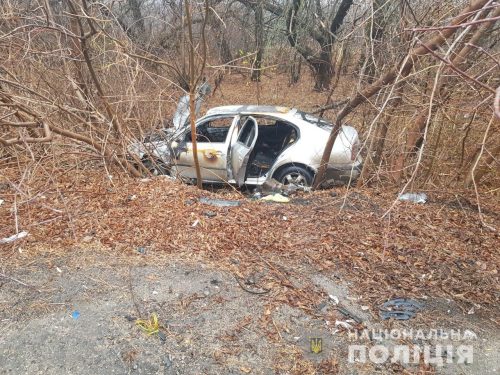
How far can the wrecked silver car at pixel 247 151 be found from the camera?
6.25 meters

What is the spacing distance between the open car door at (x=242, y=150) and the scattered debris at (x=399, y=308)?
3.80 m

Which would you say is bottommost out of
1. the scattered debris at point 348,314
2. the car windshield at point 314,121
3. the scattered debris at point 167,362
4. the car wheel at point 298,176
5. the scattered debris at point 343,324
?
the scattered debris at point 167,362

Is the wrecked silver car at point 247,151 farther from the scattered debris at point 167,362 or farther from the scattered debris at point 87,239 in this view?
the scattered debris at point 167,362

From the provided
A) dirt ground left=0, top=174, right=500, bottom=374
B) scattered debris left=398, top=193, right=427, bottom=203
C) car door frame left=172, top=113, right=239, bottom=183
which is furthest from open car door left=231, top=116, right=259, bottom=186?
scattered debris left=398, top=193, right=427, bottom=203

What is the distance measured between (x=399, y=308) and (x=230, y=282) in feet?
4.47

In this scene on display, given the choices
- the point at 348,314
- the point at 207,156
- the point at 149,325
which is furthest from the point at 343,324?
the point at 207,156

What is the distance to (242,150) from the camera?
6371 millimetres

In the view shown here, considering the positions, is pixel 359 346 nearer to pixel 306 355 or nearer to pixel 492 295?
pixel 306 355

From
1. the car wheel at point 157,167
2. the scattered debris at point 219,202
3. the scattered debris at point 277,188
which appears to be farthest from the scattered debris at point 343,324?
the car wheel at point 157,167

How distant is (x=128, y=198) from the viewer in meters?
4.51

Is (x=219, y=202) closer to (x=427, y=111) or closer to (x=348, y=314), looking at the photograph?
(x=348, y=314)

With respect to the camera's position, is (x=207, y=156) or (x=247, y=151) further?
(x=207, y=156)

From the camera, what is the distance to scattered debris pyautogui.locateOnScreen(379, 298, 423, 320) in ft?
9.28

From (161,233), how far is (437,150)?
4187 mm
